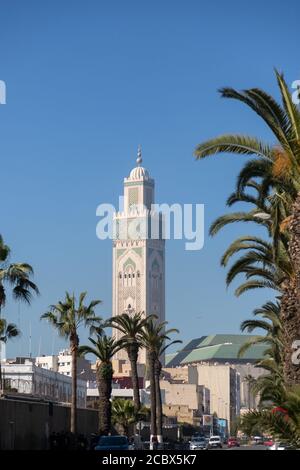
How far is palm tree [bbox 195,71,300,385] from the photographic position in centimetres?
2903

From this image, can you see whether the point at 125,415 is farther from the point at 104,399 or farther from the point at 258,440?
the point at 258,440

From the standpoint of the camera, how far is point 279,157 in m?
29.7

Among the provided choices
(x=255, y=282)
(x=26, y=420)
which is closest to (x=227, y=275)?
(x=255, y=282)

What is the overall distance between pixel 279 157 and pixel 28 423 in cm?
2689

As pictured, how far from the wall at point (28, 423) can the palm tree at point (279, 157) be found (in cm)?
1565

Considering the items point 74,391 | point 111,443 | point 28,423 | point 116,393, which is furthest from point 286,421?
point 116,393

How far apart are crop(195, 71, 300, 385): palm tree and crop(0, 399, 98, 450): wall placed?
51.4 feet

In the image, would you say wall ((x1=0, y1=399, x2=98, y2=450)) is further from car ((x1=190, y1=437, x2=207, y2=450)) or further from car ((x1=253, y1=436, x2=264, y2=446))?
car ((x1=253, y1=436, x2=264, y2=446))

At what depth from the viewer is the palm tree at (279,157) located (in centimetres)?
2903

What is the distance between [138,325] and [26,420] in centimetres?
3048

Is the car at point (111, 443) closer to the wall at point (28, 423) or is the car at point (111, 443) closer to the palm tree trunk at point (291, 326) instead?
the wall at point (28, 423)

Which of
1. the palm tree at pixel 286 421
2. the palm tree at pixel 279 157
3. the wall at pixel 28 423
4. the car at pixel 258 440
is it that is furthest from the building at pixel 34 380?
the palm tree at pixel 286 421

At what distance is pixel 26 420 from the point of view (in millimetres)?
51531
